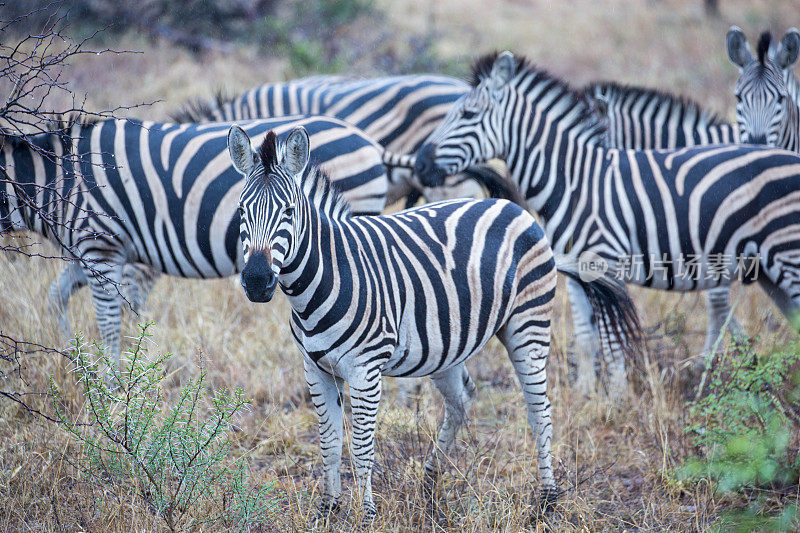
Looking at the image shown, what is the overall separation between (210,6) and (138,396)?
13109 mm

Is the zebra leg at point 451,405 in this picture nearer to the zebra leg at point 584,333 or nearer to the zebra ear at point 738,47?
the zebra leg at point 584,333

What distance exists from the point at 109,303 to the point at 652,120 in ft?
16.8

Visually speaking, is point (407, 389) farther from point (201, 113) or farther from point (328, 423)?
point (201, 113)

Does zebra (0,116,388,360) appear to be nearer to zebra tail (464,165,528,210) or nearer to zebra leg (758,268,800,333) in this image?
zebra tail (464,165,528,210)

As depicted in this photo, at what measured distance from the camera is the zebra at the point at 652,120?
677cm

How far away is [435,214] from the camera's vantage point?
12.9ft

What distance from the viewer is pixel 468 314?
3676 mm

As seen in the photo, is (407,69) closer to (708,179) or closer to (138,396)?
(708,179)

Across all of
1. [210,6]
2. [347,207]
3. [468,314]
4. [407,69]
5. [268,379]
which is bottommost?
[268,379]

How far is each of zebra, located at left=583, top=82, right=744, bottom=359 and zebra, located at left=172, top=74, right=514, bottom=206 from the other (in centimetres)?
141

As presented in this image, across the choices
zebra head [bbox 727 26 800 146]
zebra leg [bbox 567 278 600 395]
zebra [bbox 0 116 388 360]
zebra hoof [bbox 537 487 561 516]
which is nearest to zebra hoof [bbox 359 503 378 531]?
zebra hoof [bbox 537 487 561 516]

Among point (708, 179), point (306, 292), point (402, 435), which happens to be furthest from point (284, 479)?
point (708, 179)

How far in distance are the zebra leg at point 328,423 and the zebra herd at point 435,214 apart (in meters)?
0.01

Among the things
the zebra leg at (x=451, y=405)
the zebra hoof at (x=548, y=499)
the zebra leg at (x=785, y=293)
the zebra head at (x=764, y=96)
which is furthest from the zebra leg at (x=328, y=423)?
the zebra head at (x=764, y=96)
